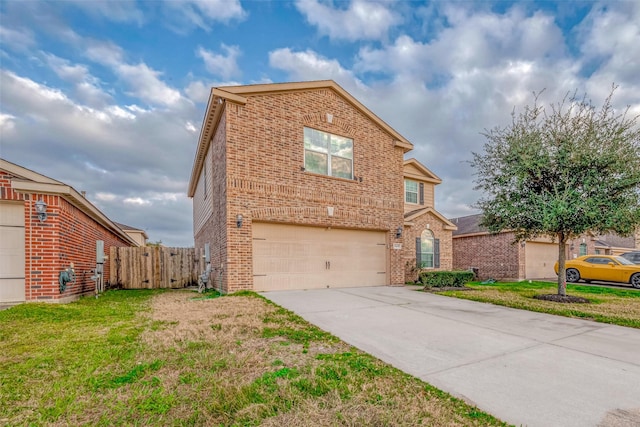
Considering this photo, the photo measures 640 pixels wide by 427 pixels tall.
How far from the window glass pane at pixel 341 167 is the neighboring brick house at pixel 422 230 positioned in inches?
195

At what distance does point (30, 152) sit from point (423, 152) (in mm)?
26279

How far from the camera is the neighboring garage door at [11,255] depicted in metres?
6.92

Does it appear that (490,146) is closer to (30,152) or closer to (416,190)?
(416,190)

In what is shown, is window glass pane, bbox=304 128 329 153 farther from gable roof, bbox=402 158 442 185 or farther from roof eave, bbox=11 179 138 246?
gable roof, bbox=402 158 442 185

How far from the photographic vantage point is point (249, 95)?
9.59 meters

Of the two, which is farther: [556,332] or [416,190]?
[416,190]

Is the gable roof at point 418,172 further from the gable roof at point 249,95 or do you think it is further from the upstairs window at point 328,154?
the upstairs window at point 328,154

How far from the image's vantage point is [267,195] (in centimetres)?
963

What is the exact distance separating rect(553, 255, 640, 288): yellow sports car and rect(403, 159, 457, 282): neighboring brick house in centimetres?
611

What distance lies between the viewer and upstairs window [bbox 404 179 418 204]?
17922 mm

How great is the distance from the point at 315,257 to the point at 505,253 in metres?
13.9

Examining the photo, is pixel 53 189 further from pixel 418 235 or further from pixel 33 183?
pixel 418 235

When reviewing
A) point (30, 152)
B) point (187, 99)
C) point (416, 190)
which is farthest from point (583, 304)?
point (30, 152)

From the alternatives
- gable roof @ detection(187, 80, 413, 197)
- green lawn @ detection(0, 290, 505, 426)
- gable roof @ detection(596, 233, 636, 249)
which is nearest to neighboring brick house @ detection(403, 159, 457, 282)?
gable roof @ detection(187, 80, 413, 197)
